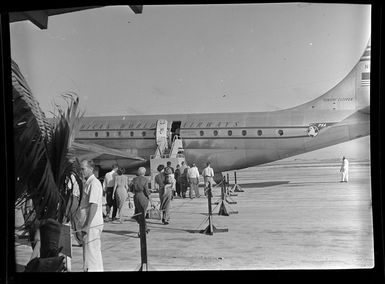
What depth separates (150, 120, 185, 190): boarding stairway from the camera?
3832 mm

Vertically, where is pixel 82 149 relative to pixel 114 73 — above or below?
below

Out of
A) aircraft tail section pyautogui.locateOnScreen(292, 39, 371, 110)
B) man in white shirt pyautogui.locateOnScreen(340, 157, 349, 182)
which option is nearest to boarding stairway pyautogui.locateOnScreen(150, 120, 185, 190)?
aircraft tail section pyautogui.locateOnScreen(292, 39, 371, 110)

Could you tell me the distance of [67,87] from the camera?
3824 millimetres

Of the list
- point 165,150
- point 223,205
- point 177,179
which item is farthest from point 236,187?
point 165,150

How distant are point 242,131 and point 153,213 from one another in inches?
34.7

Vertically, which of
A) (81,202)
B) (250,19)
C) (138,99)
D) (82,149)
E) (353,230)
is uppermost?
(250,19)

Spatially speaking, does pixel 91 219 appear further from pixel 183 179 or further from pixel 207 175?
pixel 207 175

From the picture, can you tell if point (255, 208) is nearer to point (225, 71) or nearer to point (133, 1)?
point (225, 71)

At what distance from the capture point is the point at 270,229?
3.80 metres

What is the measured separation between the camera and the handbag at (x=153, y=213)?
150 inches

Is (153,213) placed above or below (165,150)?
below

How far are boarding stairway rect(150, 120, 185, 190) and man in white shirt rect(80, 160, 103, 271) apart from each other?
0.42 meters
